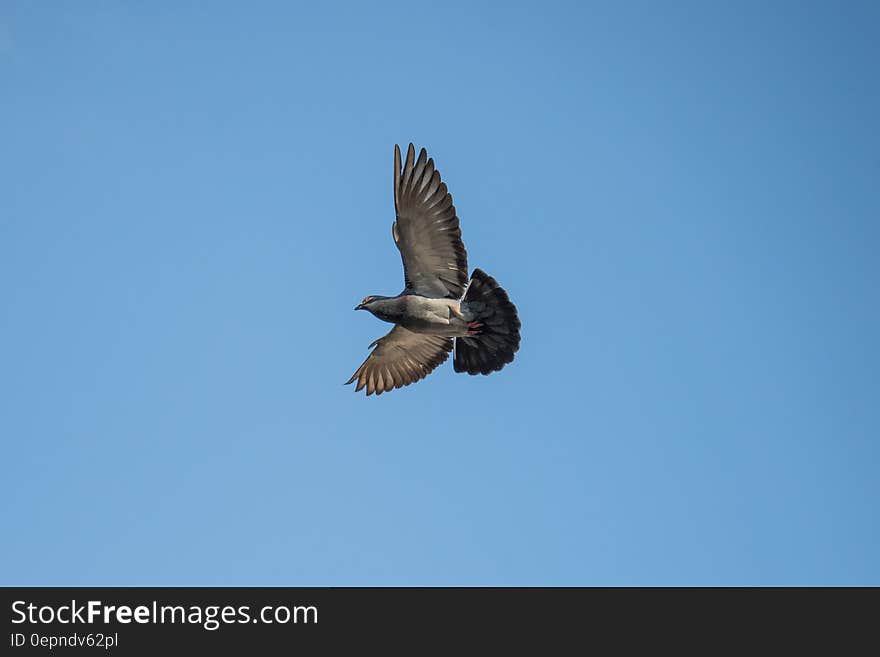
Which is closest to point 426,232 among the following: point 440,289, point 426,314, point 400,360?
point 440,289

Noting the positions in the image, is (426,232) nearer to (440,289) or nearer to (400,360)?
(440,289)

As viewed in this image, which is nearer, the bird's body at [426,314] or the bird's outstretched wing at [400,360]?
the bird's body at [426,314]

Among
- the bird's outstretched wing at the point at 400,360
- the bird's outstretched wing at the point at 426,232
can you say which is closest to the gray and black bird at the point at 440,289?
the bird's outstretched wing at the point at 426,232

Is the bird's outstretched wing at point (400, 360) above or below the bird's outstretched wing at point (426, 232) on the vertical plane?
below

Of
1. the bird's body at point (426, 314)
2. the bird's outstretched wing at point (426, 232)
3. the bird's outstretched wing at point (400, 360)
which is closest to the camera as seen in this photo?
the bird's outstretched wing at point (426, 232)

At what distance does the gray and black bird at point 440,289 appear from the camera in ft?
58.6

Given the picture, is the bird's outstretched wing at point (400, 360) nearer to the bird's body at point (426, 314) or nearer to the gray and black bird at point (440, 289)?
the gray and black bird at point (440, 289)

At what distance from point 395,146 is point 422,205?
112 cm

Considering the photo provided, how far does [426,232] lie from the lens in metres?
18.2

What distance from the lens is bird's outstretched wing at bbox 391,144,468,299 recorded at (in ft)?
58.5

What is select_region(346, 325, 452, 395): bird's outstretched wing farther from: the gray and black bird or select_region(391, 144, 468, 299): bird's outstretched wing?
select_region(391, 144, 468, 299): bird's outstretched wing

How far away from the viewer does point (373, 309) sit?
18.7m
